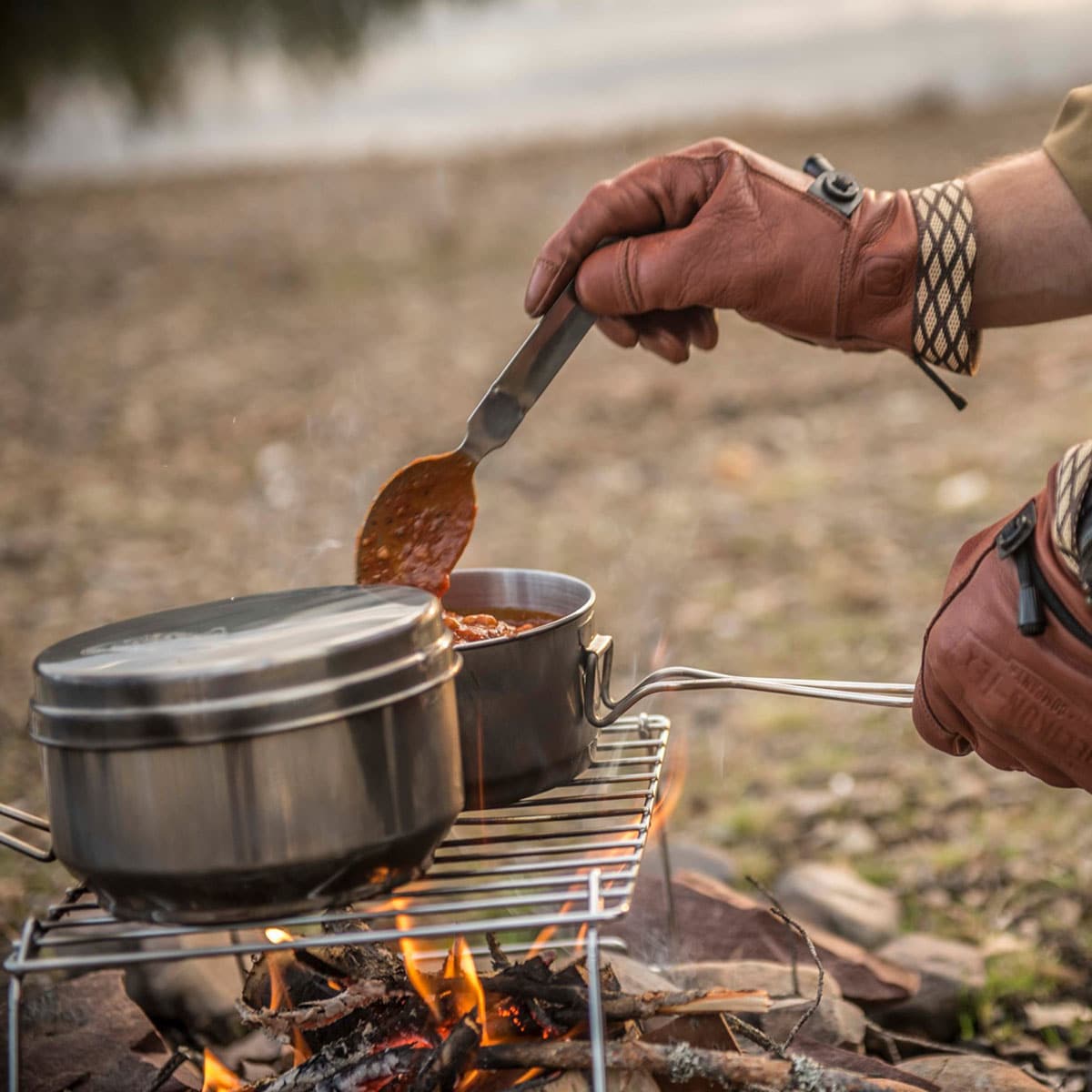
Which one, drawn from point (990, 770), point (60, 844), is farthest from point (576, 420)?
point (60, 844)

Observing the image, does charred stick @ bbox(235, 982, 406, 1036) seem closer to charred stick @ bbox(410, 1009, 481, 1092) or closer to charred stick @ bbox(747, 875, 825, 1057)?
charred stick @ bbox(410, 1009, 481, 1092)

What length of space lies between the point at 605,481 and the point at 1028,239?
179 inches

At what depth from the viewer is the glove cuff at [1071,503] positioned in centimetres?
154

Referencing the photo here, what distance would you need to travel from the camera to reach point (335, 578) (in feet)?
15.8

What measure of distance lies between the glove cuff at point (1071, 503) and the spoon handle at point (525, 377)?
747mm

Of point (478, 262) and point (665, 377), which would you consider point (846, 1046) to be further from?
point (478, 262)

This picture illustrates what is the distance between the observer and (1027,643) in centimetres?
158

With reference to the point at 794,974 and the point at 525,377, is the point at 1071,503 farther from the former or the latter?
the point at 794,974

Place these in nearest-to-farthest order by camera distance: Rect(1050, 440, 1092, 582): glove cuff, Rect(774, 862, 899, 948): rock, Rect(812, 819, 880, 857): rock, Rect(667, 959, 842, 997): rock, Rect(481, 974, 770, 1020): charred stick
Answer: Rect(1050, 440, 1092, 582): glove cuff
Rect(481, 974, 770, 1020): charred stick
Rect(667, 959, 842, 997): rock
Rect(774, 862, 899, 948): rock
Rect(812, 819, 880, 857): rock

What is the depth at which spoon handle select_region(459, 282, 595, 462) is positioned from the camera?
1993 mm

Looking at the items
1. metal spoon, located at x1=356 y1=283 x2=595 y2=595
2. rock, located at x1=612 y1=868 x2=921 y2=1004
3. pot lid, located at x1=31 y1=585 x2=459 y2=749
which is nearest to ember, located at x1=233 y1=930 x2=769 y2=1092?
pot lid, located at x1=31 y1=585 x2=459 y2=749

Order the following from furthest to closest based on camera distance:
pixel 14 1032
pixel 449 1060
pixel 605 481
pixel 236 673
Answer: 1. pixel 605 481
2. pixel 449 1060
3. pixel 14 1032
4. pixel 236 673

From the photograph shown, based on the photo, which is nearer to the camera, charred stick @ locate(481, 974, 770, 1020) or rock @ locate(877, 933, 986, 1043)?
charred stick @ locate(481, 974, 770, 1020)

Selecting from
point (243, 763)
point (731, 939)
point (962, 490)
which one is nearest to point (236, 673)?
point (243, 763)
